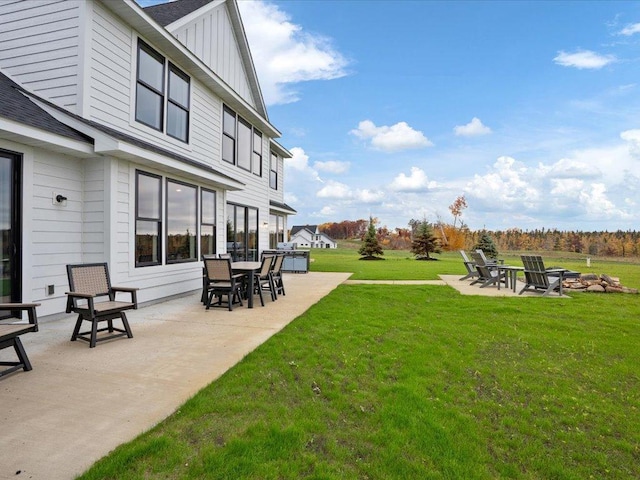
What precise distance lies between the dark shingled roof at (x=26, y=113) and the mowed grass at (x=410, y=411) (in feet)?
15.3

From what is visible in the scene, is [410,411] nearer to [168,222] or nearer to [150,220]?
[150,220]

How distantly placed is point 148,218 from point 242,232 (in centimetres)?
500

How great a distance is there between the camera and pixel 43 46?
6.62 m

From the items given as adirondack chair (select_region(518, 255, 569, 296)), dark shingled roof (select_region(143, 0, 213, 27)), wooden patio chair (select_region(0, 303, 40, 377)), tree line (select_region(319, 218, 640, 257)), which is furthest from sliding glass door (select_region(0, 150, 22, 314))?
tree line (select_region(319, 218, 640, 257))

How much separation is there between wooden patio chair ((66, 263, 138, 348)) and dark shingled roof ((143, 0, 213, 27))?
638 centimetres

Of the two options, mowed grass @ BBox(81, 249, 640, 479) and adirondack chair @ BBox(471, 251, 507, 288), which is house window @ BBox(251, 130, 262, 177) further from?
mowed grass @ BBox(81, 249, 640, 479)

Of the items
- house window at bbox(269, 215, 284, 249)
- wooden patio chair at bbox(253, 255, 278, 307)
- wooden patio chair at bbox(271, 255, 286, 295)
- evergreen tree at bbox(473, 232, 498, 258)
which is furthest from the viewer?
evergreen tree at bbox(473, 232, 498, 258)

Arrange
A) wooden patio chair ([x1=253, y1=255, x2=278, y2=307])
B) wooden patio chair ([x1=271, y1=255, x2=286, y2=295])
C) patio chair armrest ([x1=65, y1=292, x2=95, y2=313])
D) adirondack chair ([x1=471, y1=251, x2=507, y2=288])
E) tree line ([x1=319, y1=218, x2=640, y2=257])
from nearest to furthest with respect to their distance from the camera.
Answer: patio chair armrest ([x1=65, y1=292, x2=95, y2=313]) → wooden patio chair ([x1=253, y1=255, x2=278, y2=307]) → wooden patio chair ([x1=271, y1=255, x2=286, y2=295]) → adirondack chair ([x1=471, y1=251, x2=507, y2=288]) → tree line ([x1=319, y1=218, x2=640, y2=257])

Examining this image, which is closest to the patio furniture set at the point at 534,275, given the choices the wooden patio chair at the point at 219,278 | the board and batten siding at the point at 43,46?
the wooden patio chair at the point at 219,278

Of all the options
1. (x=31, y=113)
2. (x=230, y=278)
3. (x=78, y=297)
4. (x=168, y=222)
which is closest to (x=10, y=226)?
(x=31, y=113)

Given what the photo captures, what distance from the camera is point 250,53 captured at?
12.8 meters

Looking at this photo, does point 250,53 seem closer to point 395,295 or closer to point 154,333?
point 395,295

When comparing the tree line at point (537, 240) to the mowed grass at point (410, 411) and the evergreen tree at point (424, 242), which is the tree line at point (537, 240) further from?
the mowed grass at point (410, 411)

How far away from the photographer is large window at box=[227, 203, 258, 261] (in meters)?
11.5
